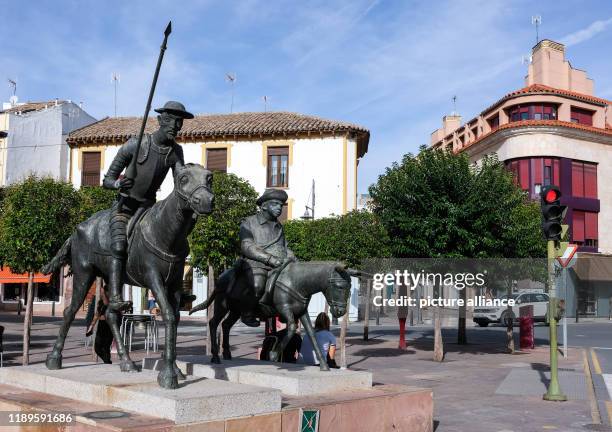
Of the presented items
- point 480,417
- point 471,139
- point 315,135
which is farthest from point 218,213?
point 471,139

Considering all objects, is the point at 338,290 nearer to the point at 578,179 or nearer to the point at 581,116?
the point at 578,179

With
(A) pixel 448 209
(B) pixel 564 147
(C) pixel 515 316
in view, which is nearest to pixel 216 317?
(A) pixel 448 209

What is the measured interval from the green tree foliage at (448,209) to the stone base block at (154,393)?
35.4ft

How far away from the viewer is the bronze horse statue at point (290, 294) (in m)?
6.70

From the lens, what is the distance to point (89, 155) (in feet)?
125

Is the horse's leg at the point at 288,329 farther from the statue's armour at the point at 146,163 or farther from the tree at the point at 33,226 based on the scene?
the tree at the point at 33,226

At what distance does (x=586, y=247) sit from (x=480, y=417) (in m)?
36.7

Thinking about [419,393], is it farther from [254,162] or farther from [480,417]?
[254,162]

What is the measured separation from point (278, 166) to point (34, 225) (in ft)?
75.3

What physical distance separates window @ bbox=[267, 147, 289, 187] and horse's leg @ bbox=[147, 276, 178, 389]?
30.0 meters

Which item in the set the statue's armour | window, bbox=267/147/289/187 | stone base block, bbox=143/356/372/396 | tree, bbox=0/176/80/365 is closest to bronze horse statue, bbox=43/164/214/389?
the statue's armour

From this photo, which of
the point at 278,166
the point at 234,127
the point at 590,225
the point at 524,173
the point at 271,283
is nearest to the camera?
the point at 271,283

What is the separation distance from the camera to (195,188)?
5.13 meters

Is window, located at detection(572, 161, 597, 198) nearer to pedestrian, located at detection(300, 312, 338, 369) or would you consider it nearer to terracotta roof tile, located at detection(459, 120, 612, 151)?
terracotta roof tile, located at detection(459, 120, 612, 151)
